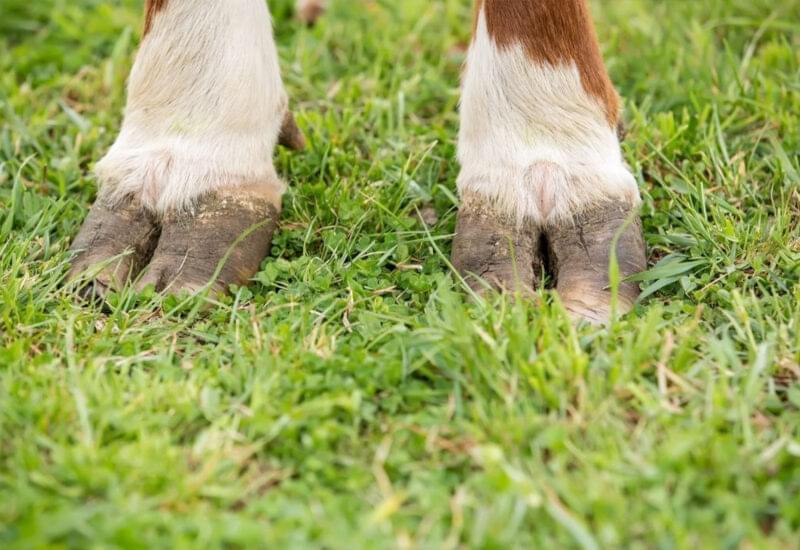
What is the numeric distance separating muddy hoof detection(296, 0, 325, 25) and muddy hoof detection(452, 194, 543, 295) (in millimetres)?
1777

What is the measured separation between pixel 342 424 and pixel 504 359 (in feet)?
1.20

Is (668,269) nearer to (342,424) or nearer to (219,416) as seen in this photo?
(342,424)

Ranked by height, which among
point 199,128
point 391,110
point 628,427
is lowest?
point 628,427

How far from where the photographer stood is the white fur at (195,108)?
253 cm

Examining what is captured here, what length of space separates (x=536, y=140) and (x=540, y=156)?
46mm

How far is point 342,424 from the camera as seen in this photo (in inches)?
77.2

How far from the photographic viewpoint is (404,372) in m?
2.06

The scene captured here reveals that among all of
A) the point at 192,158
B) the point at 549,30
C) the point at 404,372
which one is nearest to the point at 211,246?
the point at 192,158

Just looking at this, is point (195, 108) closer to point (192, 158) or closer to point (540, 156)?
point (192, 158)

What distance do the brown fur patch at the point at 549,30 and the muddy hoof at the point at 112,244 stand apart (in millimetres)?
1045

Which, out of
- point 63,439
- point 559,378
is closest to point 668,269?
point 559,378

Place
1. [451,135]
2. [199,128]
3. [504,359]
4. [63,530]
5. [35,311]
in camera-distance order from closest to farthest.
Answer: [63,530] → [504,359] → [35,311] → [199,128] → [451,135]

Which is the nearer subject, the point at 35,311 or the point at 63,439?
the point at 63,439

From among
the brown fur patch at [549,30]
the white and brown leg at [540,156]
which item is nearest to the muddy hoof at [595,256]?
the white and brown leg at [540,156]
